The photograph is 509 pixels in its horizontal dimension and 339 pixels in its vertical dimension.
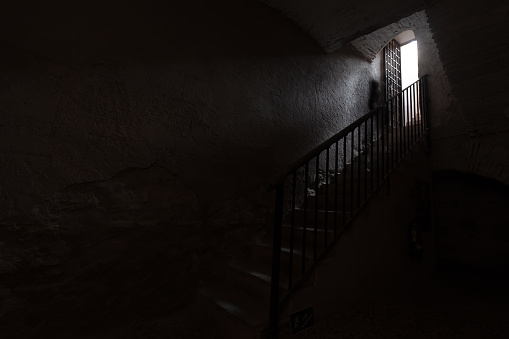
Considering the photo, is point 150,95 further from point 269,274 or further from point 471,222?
point 471,222

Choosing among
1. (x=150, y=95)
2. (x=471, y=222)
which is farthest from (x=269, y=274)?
(x=471, y=222)

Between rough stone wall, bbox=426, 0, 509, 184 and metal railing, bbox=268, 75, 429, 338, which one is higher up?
rough stone wall, bbox=426, 0, 509, 184

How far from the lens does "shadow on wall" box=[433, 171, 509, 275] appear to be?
4.00m

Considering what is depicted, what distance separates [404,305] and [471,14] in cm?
282

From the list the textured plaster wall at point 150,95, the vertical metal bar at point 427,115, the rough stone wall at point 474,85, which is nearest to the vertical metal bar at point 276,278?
the textured plaster wall at point 150,95

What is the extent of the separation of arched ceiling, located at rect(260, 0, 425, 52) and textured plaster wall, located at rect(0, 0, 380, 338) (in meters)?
0.53

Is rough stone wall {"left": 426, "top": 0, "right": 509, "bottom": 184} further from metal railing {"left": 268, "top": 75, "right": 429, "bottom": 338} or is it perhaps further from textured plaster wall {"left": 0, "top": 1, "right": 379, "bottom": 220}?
textured plaster wall {"left": 0, "top": 1, "right": 379, "bottom": 220}

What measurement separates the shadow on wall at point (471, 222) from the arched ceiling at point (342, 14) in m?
2.62

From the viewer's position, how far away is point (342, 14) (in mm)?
2936

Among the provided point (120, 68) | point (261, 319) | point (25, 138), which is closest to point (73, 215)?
point (25, 138)

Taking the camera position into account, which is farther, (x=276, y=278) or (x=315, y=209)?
(x=315, y=209)

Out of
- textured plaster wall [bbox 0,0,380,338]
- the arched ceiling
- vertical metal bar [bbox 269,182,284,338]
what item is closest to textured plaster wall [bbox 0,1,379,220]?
textured plaster wall [bbox 0,0,380,338]

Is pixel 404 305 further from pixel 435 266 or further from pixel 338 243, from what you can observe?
pixel 435 266

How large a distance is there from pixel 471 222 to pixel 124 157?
5.04 m
